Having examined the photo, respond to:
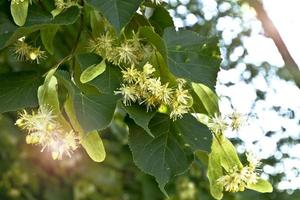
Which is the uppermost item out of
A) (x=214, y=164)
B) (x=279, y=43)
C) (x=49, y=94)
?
(x=49, y=94)

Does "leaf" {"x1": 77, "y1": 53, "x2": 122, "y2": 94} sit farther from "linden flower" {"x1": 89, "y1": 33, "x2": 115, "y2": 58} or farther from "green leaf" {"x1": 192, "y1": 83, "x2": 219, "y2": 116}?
"green leaf" {"x1": 192, "y1": 83, "x2": 219, "y2": 116}

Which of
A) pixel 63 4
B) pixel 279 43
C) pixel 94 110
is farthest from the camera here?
pixel 279 43

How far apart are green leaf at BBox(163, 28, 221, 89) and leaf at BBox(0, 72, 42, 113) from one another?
20 cm

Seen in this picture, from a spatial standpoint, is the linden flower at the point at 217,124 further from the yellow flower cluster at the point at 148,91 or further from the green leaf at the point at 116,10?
the green leaf at the point at 116,10

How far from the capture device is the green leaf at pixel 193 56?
865 millimetres

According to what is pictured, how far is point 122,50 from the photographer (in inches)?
34.2

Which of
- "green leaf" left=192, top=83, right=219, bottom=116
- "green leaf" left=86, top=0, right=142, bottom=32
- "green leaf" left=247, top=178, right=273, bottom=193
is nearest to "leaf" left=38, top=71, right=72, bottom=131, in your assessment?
"green leaf" left=86, top=0, right=142, bottom=32

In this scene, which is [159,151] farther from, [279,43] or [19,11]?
[279,43]

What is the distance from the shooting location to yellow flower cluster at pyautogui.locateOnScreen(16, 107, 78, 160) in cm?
80

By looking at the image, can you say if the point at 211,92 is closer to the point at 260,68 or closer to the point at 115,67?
the point at 115,67

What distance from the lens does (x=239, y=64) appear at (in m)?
2.30

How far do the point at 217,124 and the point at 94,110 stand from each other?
8.4 inches

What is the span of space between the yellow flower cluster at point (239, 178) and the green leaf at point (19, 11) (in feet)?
1.21

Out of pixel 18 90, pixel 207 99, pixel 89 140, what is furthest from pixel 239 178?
pixel 18 90
